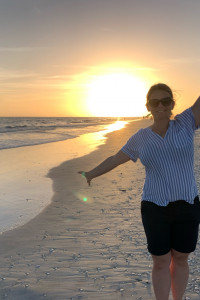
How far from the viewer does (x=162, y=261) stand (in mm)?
2877

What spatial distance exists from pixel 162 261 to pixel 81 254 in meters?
2.10

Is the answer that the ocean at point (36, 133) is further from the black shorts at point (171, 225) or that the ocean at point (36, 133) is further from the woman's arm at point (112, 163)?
the black shorts at point (171, 225)

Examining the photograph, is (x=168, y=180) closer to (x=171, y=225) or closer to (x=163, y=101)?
(x=171, y=225)

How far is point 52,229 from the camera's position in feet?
19.1

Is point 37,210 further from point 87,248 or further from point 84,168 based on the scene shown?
point 84,168

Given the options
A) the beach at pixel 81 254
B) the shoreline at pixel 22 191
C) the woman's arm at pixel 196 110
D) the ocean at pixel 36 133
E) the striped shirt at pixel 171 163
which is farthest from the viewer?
the ocean at pixel 36 133

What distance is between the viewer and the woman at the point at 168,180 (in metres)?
2.70

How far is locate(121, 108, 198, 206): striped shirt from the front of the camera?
269cm

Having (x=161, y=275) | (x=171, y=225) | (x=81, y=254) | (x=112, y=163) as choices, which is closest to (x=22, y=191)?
(x=81, y=254)

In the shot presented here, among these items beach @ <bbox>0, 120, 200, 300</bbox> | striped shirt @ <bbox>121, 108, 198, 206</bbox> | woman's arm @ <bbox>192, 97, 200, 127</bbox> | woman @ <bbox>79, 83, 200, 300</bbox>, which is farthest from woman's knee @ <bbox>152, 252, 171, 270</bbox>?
woman's arm @ <bbox>192, 97, 200, 127</bbox>

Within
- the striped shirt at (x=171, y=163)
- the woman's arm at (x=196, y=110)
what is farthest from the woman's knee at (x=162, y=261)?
the woman's arm at (x=196, y=110)

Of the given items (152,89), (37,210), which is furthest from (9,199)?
(152,89)

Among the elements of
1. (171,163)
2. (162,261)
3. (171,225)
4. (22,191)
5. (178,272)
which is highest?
(171,163)

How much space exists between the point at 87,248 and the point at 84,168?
7.84 m
